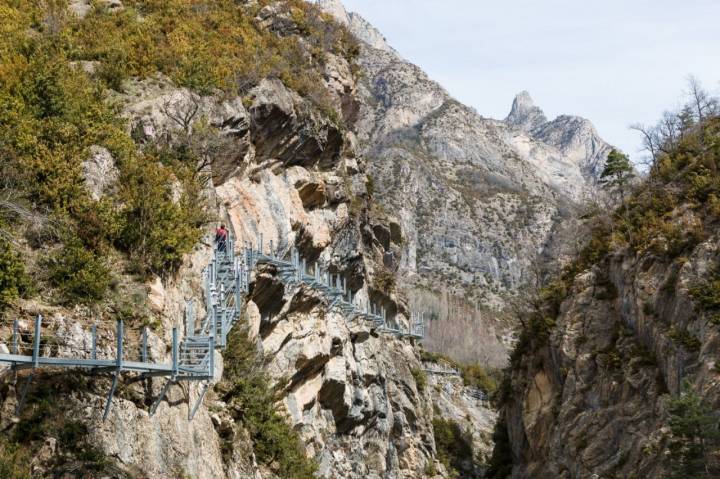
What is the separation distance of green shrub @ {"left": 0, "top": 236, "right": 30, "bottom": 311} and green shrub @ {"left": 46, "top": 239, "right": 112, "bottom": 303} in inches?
32.6

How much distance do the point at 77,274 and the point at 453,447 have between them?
45254mm

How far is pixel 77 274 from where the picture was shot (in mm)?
14961

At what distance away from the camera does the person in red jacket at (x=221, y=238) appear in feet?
69.8

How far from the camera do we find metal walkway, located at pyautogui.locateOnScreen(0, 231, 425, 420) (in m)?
12.2

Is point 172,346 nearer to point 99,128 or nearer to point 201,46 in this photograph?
point 99,128

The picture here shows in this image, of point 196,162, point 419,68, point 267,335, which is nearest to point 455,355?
point 267,335

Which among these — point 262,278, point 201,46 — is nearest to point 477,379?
point 262,278

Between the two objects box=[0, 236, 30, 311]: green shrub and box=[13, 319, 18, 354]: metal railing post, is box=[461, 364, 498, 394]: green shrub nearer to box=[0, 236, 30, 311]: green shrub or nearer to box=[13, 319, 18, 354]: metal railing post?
box=[0, 236, 30, 311]: green shrub

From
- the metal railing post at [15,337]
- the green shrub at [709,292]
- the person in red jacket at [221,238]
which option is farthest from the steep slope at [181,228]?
the green shrub at [709,292]

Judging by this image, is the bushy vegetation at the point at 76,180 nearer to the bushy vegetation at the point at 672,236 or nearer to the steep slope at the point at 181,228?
the steep slope at the point at 181,228

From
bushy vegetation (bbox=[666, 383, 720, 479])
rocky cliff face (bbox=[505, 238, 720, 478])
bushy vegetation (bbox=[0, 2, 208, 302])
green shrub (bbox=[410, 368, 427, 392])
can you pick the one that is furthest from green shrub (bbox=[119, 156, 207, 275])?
green shrub (bbox=[410, 368, 427, 392])

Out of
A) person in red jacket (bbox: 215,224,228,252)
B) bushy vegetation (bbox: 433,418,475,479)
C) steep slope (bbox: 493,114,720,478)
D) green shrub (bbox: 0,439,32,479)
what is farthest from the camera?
bushy vegetation (bbox: 433,418,475,479)

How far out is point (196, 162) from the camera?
22.8m

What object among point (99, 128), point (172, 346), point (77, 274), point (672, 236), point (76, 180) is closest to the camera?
point (77, 274)
